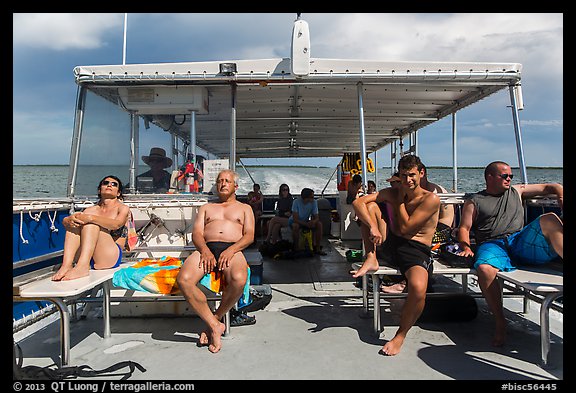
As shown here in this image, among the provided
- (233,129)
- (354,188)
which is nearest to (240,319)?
(233,129)

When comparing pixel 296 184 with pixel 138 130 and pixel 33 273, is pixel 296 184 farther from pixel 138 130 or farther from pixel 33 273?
pixel 33 273

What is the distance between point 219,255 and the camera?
3385 millimetres

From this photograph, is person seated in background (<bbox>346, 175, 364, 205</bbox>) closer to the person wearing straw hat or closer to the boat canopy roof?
the boat canopy roof

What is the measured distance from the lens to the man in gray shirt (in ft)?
10.3

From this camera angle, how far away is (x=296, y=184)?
26.1 metres

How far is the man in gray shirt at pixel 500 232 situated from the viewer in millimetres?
3146

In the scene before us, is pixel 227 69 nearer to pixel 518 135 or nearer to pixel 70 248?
pixel 70 248

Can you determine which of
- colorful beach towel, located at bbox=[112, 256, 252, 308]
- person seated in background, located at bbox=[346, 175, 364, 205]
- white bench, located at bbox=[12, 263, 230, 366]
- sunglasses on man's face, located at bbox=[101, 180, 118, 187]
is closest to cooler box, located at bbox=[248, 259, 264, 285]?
white bench, located at bbox=[12, 263, 230, 366]

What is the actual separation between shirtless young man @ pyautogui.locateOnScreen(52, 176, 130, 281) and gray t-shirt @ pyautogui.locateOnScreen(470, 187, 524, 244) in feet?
10.3

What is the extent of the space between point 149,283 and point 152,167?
2.08 m

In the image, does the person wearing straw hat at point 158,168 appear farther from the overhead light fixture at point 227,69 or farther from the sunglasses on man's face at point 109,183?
the overhead light fixture at point 227,69

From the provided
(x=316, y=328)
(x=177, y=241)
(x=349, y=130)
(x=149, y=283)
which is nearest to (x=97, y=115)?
(x=177, y=241)

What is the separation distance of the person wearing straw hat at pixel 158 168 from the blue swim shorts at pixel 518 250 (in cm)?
344

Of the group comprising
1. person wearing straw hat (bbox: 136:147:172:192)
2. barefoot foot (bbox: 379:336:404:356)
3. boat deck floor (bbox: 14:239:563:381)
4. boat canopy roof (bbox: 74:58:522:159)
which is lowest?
boat deck floor (bbox: 14:239:563:381)
